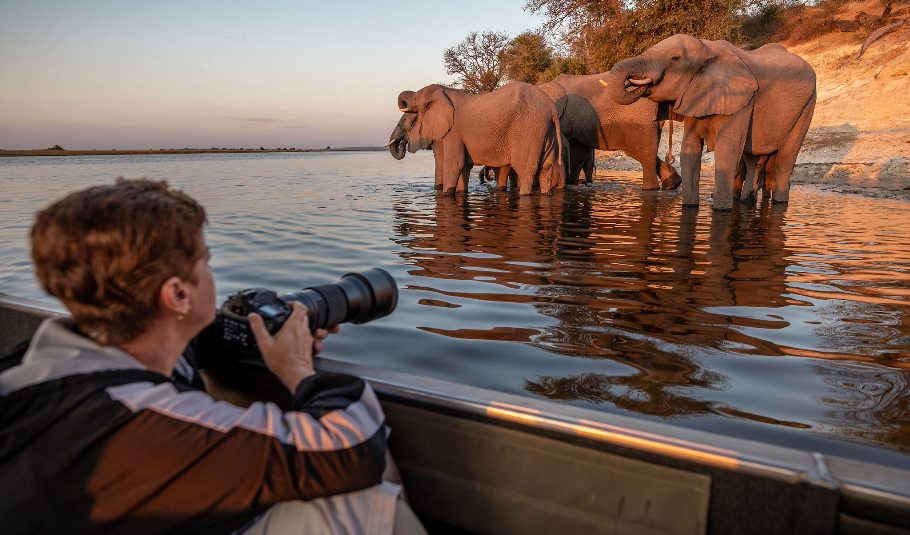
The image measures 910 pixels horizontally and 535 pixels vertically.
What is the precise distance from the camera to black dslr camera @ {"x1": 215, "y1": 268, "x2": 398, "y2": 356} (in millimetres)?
1456

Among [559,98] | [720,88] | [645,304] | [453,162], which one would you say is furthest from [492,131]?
[645,304]

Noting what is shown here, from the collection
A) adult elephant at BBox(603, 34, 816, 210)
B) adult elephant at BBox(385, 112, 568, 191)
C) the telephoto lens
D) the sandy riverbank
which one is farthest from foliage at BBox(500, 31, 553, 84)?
the telephoto lens

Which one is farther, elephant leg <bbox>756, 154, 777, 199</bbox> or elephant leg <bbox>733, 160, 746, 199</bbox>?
elephant leg <bbox>733, 160, 746, 199</bbox>

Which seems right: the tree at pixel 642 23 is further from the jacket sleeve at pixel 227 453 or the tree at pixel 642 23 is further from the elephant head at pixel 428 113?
the jacket sleeve at pixel 227 453

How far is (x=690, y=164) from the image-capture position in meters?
9.87

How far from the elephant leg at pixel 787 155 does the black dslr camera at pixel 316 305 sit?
10168 millimetres

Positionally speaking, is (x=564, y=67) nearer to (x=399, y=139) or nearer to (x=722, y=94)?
(x=399, y=139)

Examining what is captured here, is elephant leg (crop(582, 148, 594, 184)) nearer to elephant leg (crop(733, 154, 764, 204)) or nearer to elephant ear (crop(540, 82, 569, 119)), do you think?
elephant ear (crop(540, 82, 569, 119))

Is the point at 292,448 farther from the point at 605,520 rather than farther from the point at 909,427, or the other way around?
the point at 909,427

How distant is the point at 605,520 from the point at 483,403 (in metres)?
0.37

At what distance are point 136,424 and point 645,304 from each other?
3.54 m

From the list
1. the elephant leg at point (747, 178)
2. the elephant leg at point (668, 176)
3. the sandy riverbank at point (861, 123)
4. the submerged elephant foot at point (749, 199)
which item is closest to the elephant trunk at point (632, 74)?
the elephant leg at point (747, 178)

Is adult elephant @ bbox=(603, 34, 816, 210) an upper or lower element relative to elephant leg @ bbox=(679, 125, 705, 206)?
upper

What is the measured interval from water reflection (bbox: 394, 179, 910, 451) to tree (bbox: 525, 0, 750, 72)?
14.1 m
